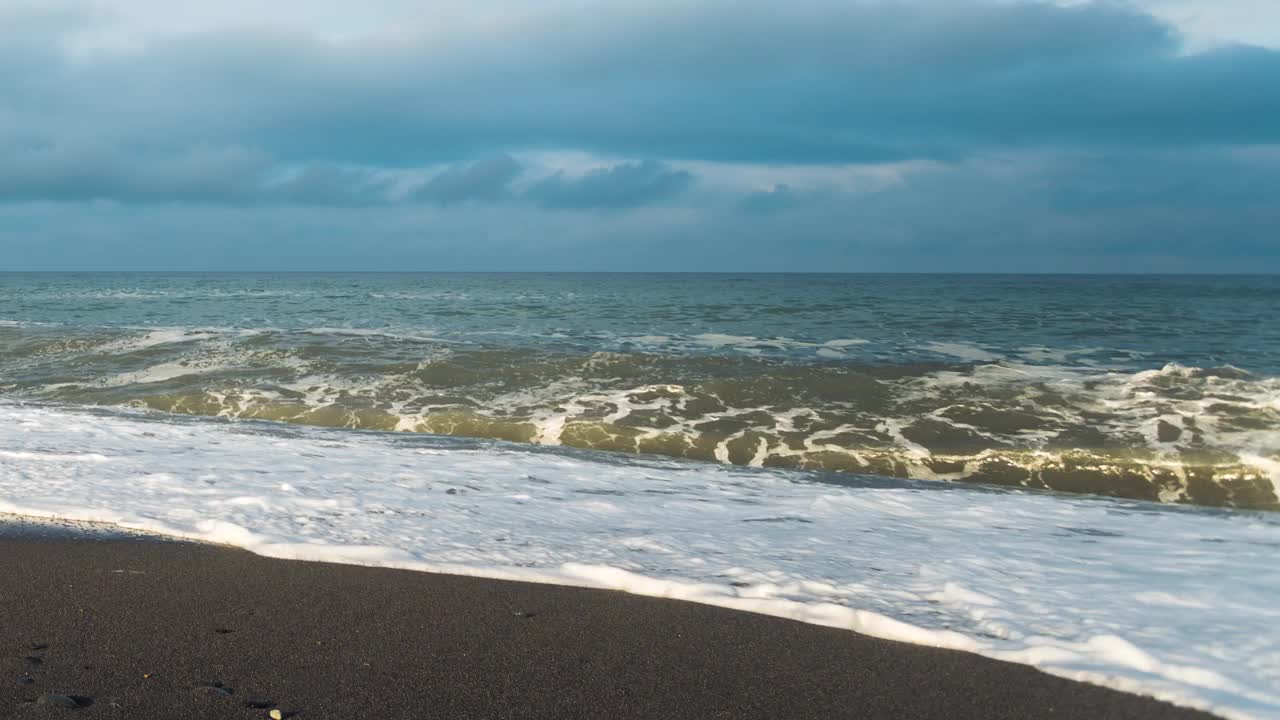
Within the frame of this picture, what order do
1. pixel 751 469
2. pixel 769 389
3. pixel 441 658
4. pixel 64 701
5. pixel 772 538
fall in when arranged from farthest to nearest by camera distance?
pixel 769 389 → pixel 751 469 → pixel 772 538 → pixel 441 658 → pixel 64 701

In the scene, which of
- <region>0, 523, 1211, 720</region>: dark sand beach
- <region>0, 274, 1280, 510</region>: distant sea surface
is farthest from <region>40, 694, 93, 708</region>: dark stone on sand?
<region>0, 274, 1280, 510</region>: distant sea surface

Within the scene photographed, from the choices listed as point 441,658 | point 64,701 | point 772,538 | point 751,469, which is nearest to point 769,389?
point 751,469

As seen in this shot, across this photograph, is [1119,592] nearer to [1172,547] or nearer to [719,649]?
[1172,547]

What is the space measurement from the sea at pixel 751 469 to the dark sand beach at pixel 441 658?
0.25 m

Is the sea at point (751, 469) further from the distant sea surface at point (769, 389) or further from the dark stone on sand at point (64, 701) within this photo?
the dark stone on sand at point (64, 701)

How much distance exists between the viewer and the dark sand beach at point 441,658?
2.64 metres

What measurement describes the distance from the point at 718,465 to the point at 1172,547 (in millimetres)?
3882

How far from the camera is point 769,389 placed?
39.6ft

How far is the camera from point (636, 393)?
1166 cm

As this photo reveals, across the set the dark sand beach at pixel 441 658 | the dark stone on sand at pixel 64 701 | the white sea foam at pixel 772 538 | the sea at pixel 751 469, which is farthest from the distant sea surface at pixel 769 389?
the dark stone on sand at pixel 64 701

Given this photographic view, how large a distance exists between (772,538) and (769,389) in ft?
24.1

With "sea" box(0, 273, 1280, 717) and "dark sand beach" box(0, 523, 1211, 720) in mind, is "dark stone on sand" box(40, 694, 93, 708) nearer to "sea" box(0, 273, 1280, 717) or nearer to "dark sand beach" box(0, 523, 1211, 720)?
"dark sand beach" box(0, 523, 1211, 720)

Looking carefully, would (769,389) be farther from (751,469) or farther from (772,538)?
(772,538)

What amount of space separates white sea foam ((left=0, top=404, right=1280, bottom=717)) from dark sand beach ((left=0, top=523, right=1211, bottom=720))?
9.7 inches
